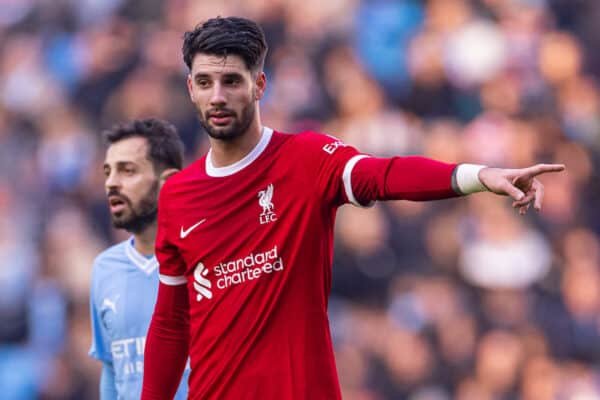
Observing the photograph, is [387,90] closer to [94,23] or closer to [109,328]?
[94,23]

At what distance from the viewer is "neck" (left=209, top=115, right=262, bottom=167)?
4.57 meters

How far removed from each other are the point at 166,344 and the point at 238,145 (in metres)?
0.84

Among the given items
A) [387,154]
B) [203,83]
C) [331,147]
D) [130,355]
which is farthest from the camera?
[387,154]

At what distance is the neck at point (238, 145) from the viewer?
4570mm

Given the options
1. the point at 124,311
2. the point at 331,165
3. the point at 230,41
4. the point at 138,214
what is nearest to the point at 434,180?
the point at 331,165

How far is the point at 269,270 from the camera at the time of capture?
4.44 metres

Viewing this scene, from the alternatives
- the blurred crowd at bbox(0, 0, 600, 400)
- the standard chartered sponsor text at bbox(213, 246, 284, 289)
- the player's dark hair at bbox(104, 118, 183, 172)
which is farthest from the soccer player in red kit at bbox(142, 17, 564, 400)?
the blurred crowd at bbox(0, 0, 600, 400)

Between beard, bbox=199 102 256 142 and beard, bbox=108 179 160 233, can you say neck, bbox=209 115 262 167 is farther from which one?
beard, bbox=108 179 160 233

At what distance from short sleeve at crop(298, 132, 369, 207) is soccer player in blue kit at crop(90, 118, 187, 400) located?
1.58 meters

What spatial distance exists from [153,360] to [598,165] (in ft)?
22.2

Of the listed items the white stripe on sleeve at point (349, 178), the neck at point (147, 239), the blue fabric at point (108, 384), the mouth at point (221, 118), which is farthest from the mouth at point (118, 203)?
the white stripe on sleeve at point (349, 178)

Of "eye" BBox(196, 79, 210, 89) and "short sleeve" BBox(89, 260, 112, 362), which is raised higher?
"eye" BBox(196, 79, 210, 89)

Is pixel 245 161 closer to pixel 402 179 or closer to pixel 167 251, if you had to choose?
pixel 167 251

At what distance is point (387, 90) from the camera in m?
11.2
